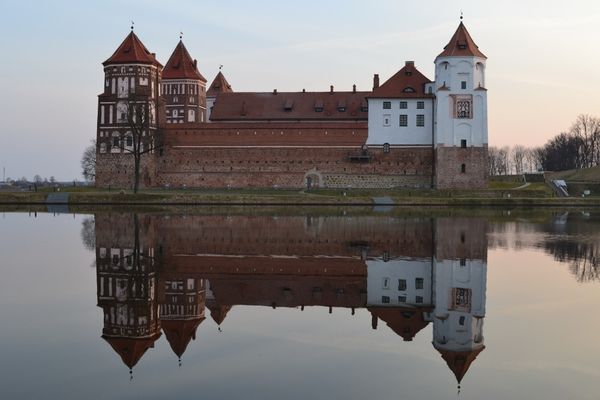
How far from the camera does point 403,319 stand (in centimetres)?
1061

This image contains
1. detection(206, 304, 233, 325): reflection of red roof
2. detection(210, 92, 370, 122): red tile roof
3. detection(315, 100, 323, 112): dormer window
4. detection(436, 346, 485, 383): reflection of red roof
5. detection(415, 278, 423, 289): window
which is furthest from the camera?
detection(315, 100, 323, 112): dormer window

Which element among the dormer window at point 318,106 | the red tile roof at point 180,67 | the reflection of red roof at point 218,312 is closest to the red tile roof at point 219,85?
the red tile roof at point 180,67

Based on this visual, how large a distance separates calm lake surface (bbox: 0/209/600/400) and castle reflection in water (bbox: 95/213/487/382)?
0.05 metres

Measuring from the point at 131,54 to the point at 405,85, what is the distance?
21.7 m

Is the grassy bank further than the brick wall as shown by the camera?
No

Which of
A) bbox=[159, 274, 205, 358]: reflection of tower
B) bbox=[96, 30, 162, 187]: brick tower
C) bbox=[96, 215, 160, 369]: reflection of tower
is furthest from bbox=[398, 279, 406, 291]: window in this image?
bbox=[96, 30, 162, 187]: brick tower

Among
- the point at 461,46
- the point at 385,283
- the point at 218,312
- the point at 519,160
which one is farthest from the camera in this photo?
the point at 519,160

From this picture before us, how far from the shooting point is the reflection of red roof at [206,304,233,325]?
10.3 m

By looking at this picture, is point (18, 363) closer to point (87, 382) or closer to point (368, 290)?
point (87, 382)

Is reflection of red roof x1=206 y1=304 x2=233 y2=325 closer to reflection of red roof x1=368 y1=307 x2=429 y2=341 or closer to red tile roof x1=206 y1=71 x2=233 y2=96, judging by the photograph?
reflection of red roof x1=368 y1=307 x2=429 y2=341

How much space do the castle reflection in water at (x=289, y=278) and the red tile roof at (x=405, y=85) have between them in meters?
30.1

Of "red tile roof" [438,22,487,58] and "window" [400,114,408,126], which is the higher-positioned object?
"red tile roof" [438,22,487,58]

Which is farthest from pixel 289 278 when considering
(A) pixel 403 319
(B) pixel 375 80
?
(B) pixel 375 80

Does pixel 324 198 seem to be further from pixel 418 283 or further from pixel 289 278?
pixel 418 283
